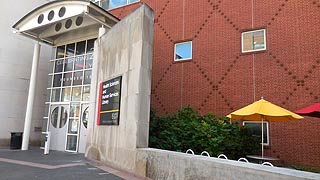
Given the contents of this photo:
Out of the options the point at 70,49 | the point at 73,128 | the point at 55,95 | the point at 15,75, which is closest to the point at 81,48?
the point at 70,49

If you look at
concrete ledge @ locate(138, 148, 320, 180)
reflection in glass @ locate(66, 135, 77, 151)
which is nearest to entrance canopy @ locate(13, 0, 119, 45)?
reflection in glass @ locate(66, 135, 77, 151)

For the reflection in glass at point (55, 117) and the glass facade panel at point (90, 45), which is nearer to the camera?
the glass facade panel at point (90, 45)

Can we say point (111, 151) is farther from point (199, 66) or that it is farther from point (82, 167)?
point (199, 66)

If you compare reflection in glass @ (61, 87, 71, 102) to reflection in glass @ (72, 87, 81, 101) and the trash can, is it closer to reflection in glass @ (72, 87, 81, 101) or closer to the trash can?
reflection in glass @ (72, 87, 81, 101)

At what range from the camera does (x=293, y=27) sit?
10961mm

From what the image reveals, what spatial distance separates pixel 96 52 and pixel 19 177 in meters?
6.41

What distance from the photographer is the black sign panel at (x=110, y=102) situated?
889cm

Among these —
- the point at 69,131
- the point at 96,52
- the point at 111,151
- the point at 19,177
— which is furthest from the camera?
the point at 69,131

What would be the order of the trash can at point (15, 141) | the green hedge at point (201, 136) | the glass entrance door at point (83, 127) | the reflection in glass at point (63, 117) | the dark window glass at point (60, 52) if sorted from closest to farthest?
the green hedge at point (201, 136), the glass entrance door at point (83, 127), the reflection in glass at point (63, 117), the trash can at point (15, 141), the dark window glass at point (60, 52)

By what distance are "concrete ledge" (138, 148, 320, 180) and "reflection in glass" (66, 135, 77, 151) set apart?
7883 mm

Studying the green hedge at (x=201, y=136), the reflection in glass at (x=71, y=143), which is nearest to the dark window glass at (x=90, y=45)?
the reflection in glass at (x=71, y=143)

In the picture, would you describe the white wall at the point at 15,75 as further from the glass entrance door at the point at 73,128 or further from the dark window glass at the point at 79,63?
the glass entrance door at the point at 73,128

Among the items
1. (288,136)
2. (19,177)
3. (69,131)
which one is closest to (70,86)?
(69,131)

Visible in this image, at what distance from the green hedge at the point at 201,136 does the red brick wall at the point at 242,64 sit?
6.09 feet
